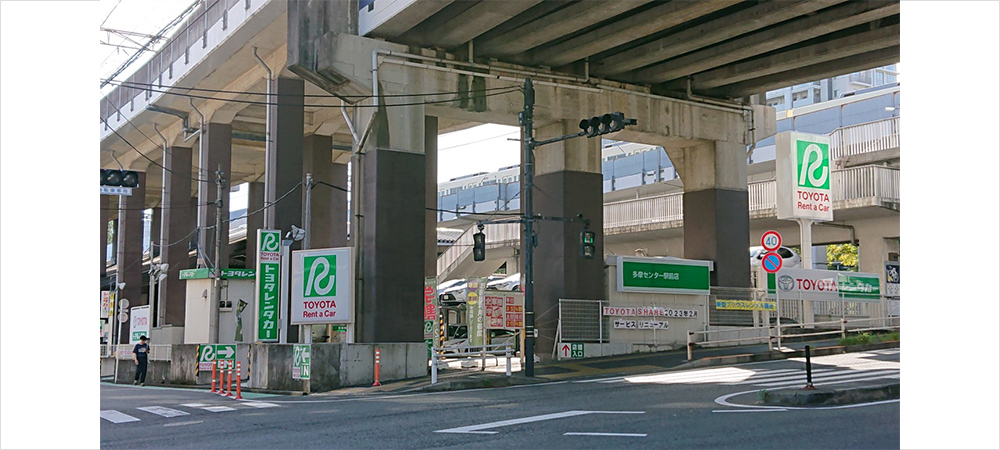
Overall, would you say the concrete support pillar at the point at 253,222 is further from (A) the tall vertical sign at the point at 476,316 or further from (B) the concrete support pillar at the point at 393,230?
(B) the concrete support pillar at the point at 393,230

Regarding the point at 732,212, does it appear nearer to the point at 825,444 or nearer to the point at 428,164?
the point at 428,164

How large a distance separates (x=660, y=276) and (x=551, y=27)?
9.50 meters

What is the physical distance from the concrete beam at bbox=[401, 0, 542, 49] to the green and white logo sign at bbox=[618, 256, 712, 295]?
29.6 feet

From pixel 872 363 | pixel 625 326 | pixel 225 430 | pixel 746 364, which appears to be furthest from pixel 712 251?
pixel 225 430

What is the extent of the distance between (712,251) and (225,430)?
25.0 m

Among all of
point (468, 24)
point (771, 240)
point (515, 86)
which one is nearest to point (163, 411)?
point (468, 24)

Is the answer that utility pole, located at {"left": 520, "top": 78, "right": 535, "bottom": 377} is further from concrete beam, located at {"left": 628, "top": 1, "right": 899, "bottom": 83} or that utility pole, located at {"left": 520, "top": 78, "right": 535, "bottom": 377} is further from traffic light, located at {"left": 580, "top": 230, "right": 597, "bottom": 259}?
concrete beam, located at {"left": 628, "top": 1, "right": 899, "bottom": 83}

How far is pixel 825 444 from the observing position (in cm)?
1111

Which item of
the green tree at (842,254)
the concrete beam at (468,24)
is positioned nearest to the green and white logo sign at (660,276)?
the concrete beam at (468,24)

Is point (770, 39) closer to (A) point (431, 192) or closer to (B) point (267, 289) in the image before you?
(A) point (431, 192)

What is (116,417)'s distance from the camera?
17.4m

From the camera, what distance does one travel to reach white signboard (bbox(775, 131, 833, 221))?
3478cm

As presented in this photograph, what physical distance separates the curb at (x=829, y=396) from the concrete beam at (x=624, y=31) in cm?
1418

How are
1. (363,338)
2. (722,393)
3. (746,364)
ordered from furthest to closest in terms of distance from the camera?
(363,338), (746,364), (722,393)
